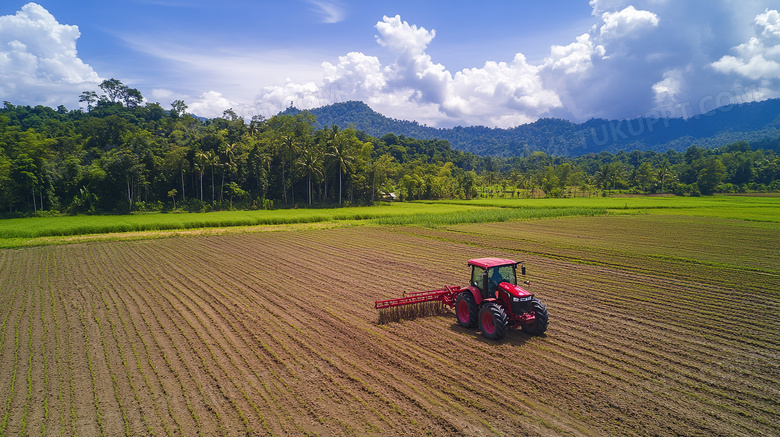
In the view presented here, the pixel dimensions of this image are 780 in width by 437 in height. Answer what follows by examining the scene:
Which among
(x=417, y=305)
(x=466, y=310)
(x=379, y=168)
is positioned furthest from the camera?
(x=379, y=168)

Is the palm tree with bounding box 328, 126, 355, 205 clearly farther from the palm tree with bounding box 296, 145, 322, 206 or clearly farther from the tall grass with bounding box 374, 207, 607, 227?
the tall grass with bounding box 374, 207, 607, 227

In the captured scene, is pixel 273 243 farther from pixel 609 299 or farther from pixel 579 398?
pixel 579 398

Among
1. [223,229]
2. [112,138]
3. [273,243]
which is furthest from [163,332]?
[112,138]

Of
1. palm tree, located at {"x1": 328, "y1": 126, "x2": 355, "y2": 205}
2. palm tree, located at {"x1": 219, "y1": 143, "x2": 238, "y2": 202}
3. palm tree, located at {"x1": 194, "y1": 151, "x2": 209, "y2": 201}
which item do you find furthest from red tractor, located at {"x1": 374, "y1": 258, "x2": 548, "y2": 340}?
palm tree, located at {"x1": 219, "y1": 143, "x2": 238, "y2": 202}

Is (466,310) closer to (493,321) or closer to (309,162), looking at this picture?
(493,321)

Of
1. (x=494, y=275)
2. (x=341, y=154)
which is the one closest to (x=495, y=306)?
(x=494, y=275)

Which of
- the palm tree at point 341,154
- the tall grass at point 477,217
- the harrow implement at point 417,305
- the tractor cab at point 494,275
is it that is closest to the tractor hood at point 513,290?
the tractor cab at point 494,275

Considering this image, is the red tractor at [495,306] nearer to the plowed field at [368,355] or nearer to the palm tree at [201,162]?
the plowed field at [368,355]
